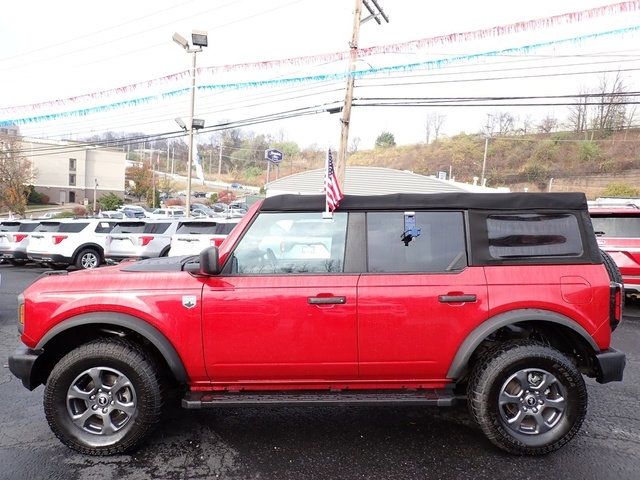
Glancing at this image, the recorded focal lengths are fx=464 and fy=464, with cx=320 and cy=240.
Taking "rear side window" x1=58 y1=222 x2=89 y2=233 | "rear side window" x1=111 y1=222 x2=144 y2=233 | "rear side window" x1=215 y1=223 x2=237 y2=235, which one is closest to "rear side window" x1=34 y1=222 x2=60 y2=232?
"rear side window" x1=58 y1=222 x2=89 y2=233

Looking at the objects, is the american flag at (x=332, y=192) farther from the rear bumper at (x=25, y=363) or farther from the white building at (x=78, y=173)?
the white building at (x=78, y=173)

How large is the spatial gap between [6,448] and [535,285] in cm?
377

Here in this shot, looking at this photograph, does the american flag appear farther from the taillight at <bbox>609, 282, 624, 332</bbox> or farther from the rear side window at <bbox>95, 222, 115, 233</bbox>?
the rear side window at <bbox>95, 222, 115, 233</bbox>

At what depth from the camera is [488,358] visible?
3158 millimetres

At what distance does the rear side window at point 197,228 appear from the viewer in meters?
11.4

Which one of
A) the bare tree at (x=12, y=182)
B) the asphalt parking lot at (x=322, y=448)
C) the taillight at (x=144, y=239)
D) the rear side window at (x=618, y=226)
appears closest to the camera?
the asphalt parking lot at (x=322, y=448)

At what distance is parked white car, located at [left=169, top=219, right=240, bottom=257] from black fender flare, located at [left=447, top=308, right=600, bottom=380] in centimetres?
833

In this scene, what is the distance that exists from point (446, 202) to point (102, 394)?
2.72m

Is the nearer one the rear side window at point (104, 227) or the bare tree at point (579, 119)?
the rear side window at point (104, 227)

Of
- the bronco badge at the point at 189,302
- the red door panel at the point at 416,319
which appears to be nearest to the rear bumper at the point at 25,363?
the bronco badge at the point at 189,302

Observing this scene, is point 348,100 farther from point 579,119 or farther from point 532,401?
point 579,119

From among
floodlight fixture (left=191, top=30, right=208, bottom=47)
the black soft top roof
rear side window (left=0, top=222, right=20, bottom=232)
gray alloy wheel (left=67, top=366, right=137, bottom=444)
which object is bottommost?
gray alloy wheel (left=67, top=366, right=137, bottom=444)

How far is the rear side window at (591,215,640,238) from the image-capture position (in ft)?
23.8

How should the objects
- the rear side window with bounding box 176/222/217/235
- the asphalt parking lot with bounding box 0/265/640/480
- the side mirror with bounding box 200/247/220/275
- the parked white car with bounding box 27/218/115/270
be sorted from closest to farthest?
the asphalt parking lot with bounding box 0/265/640/480 → the side mirror with bounding box 200/247/220/275 → the rear side window with bounding box 176/222/217/235 → the parked white car with bounding box 27/218/115/270
